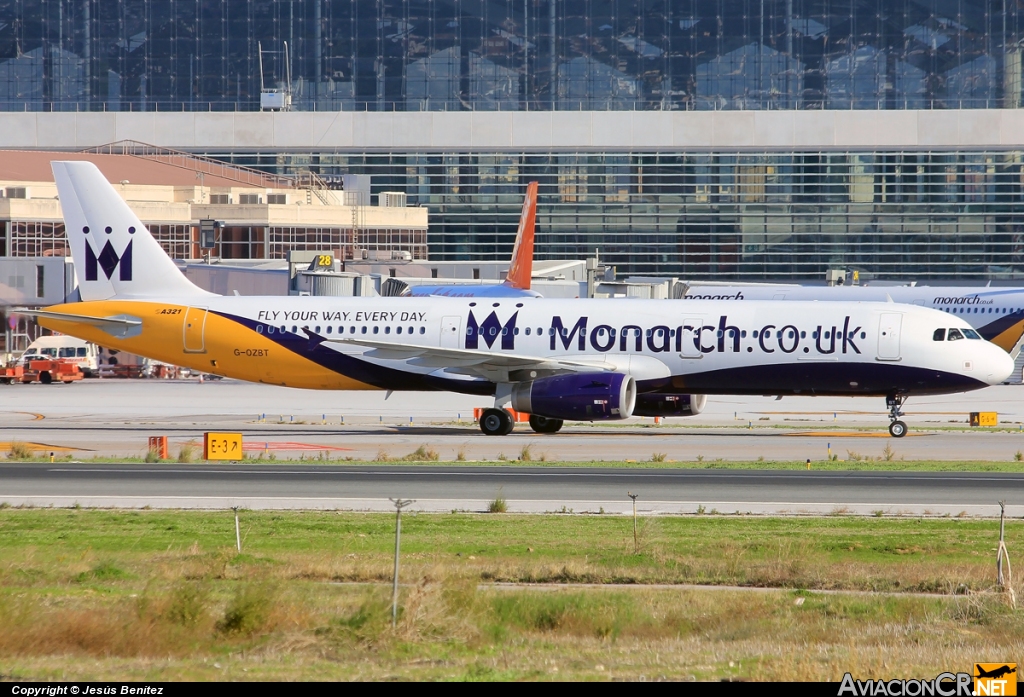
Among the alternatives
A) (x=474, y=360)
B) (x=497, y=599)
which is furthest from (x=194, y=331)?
(x=497, y=599)

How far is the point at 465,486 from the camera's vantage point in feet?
90.6

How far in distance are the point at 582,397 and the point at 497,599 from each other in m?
23.0

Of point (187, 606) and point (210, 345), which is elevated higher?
point (210, 345)

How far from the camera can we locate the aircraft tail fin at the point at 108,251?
145ft

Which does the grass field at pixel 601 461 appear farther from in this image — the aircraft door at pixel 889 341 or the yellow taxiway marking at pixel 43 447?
the aircraft door at pixel 889 341

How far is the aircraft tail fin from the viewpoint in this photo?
44.3 metres

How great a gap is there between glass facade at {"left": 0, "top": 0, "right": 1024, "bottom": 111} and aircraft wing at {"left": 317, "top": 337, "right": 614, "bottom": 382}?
311 feet

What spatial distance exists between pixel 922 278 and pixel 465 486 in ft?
333

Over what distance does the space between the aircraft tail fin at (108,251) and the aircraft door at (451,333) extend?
8475mm

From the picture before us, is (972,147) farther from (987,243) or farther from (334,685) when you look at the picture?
(334,685)

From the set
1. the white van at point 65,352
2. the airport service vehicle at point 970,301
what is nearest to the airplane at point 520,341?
the airport service vehicle at point 970,301

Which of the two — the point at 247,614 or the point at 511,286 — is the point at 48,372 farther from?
the point at 247,614

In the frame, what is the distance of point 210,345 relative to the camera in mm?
43094

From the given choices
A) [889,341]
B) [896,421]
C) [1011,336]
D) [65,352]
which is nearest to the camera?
[889,341]
